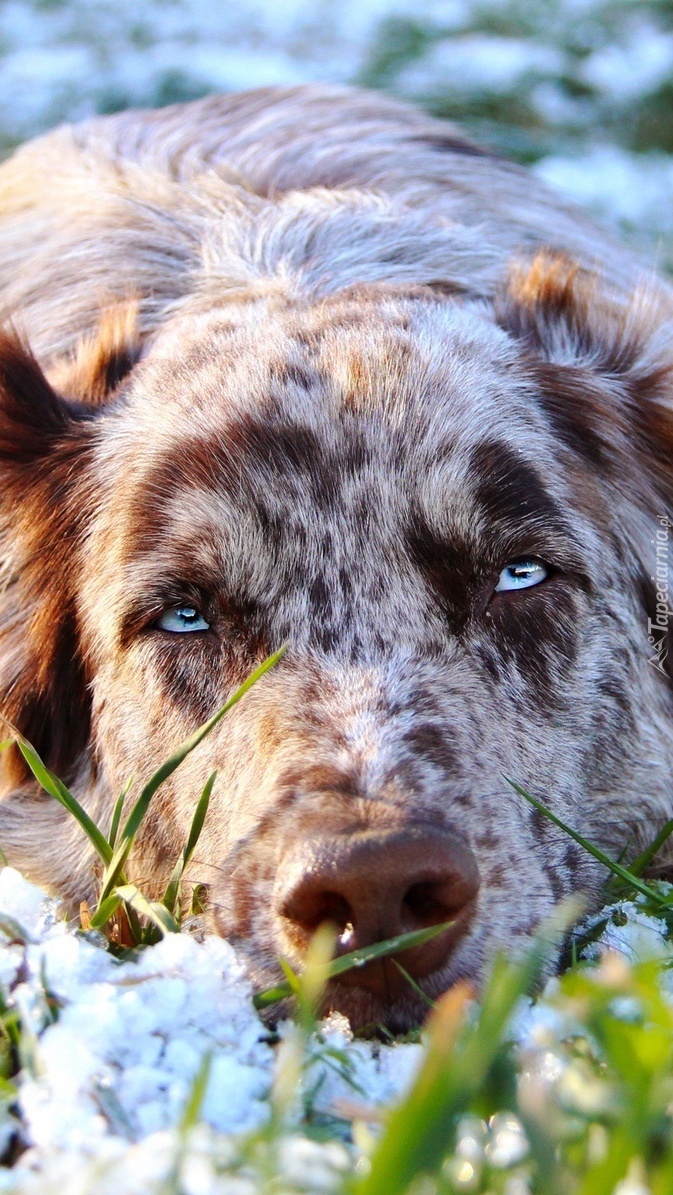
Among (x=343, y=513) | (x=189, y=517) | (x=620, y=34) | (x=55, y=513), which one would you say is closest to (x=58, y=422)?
(x=55, y=513)

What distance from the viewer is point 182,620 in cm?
307

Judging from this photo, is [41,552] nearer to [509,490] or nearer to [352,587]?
[352,587]

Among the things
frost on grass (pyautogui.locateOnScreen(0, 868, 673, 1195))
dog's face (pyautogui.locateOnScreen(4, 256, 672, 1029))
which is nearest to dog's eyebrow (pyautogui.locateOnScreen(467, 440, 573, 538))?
dog's face (pyautogui.locateOnScreen(4, 256, 672, 1029))

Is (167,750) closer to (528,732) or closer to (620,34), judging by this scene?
(528,732)

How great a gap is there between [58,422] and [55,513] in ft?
0.87

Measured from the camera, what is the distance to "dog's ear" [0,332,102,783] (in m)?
3.41

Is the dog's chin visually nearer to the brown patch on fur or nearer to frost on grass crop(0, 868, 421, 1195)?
frost on grass crop(0, 868, 421, 1195)

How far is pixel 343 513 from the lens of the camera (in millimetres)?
3014

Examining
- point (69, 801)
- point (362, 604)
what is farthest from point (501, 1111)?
point (362, 604)

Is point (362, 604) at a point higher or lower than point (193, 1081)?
higher

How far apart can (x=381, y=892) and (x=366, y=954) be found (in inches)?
4.0

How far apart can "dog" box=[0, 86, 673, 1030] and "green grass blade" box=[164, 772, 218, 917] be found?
0.08 m

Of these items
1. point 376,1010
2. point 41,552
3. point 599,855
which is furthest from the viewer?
point 41,552

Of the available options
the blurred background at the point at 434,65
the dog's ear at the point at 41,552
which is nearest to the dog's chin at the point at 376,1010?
the dog's ear at the point at 41,552
